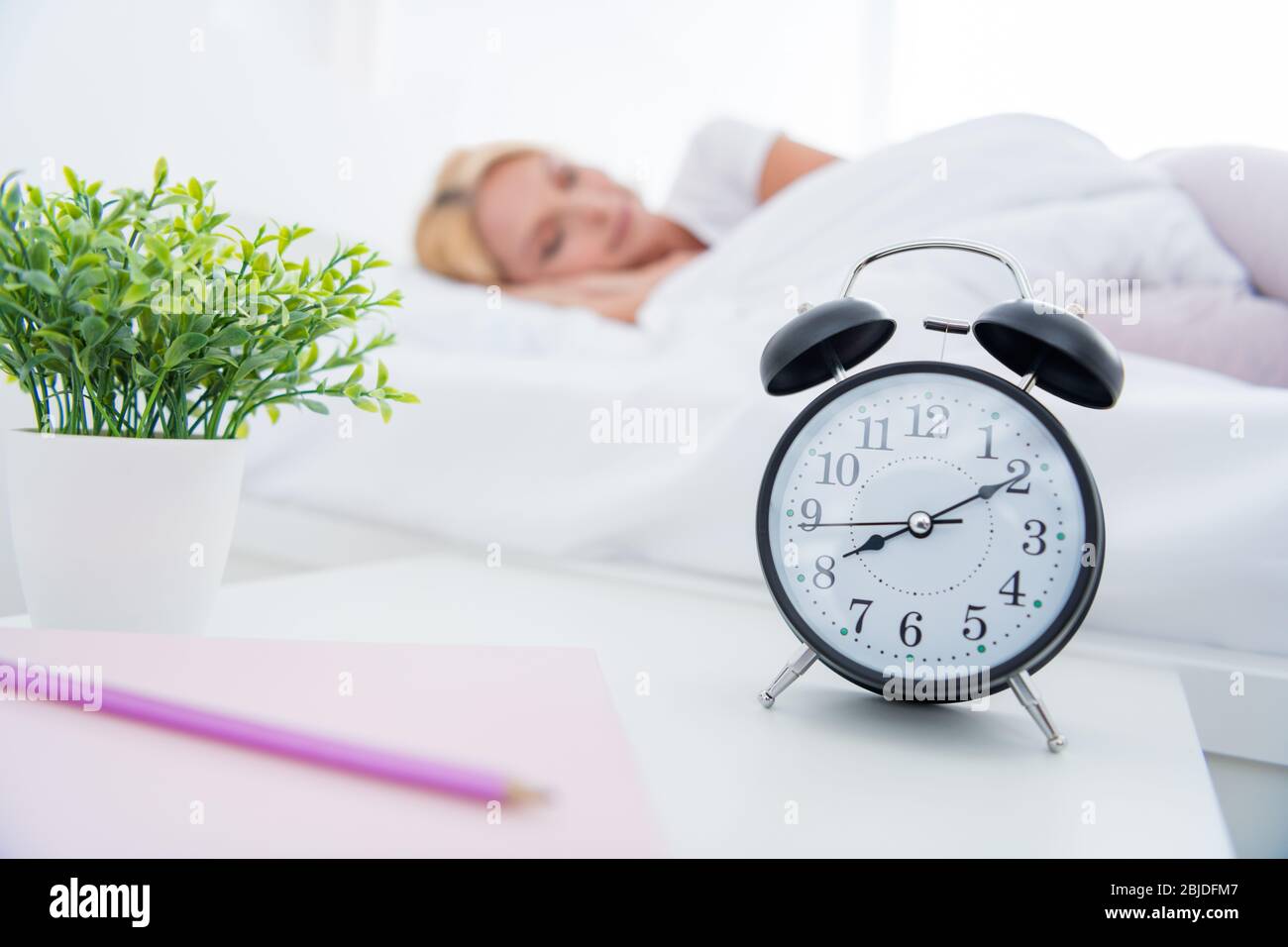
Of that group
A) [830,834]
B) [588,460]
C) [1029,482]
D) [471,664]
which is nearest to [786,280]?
[588,460]

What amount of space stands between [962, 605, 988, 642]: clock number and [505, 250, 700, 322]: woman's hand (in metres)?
1.18

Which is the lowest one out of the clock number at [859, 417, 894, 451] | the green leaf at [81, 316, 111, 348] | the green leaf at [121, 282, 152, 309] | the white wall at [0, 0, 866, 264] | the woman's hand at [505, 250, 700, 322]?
the clock number at [859, 417, 894, 451]

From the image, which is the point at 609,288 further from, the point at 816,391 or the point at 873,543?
the point at 873,543

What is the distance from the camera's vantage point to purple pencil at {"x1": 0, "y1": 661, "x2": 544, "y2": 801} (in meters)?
0.40

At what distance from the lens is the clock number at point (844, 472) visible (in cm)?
62

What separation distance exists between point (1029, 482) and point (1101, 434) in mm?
283

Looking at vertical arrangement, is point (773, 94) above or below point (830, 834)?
above

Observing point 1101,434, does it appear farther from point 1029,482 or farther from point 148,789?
point 148,789

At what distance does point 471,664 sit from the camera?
58cm

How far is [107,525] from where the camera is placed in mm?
623

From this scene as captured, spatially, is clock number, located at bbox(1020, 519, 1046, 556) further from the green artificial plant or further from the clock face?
the green artificial plant

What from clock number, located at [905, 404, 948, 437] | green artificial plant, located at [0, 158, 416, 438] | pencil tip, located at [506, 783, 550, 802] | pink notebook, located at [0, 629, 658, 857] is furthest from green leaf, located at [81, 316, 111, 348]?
clock number, located at [905, 404, 948, 437]
